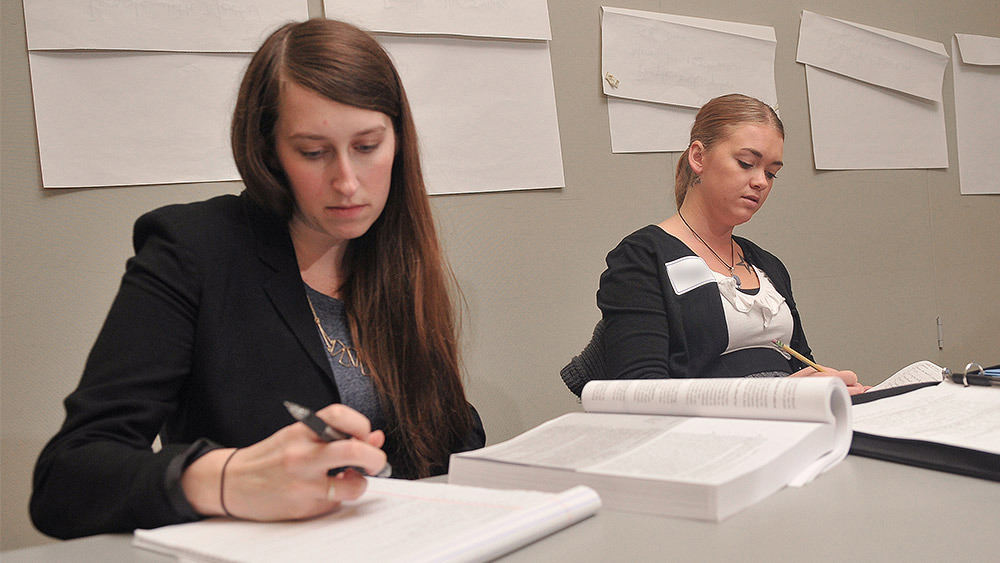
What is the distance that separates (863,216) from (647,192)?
2.85 ft

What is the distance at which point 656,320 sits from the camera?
1466 mm

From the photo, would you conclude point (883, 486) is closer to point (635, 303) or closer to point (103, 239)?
point (635, 303)

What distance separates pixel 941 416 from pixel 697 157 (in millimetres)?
962

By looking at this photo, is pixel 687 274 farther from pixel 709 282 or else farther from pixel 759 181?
pixel 759 181

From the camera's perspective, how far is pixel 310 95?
0.91m

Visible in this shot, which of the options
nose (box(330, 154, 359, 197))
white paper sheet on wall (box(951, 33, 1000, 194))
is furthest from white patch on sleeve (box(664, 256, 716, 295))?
white paper sheet on wall (box(951, 33, 1000, 194))

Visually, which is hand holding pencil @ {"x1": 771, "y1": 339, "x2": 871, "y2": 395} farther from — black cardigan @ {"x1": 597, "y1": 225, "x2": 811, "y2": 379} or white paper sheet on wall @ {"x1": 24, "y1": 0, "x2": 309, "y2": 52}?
white paper sheet on wall @ {"x1": 24, "y1": 0, "x2": 309, "y2": 52}

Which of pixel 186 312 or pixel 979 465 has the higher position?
pixel 186 312

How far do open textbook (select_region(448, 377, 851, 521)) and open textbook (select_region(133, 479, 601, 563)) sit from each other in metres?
0.05

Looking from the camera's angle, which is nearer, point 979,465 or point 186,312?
point 979,465

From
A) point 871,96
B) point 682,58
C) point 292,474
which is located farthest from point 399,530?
point 871,96

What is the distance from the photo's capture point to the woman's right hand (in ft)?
1.86

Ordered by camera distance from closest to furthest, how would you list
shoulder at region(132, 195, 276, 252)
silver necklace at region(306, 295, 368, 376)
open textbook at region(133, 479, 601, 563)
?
open textbook at region(133, 479, 601, 563), shoulder at region(132, 195, 276, 252), silver necklace at region(306, 295, 368, 376)

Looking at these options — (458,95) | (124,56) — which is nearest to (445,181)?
(458,95)
